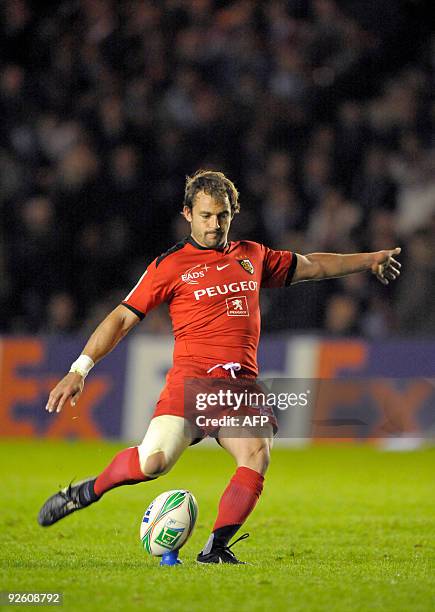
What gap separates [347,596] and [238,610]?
66cm

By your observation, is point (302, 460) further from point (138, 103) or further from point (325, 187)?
point (138, 103)

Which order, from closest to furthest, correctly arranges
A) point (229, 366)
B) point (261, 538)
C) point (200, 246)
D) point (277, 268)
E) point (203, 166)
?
point (229, 366), point (200, 246), point (277, 268), point (261, 538), point (203, 166)

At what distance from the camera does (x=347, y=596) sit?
555 centimetres

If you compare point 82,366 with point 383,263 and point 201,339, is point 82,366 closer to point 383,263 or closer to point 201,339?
point 201,339

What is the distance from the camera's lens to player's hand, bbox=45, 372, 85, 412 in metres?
6.30

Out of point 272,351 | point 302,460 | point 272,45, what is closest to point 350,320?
point 272,351

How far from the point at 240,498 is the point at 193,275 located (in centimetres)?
130

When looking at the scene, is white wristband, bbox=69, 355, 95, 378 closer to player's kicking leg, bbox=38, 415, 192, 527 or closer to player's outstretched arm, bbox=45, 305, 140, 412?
player's outstretched arm, bbox=45, 305, 140, 412

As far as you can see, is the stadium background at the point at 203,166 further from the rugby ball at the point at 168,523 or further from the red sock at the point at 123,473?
the red sock at the point at 123,473

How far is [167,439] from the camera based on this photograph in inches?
255

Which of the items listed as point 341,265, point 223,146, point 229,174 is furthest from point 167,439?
point 223,146

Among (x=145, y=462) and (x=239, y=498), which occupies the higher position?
(x=145, y=462)

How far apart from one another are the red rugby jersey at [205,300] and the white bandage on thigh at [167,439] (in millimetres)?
424

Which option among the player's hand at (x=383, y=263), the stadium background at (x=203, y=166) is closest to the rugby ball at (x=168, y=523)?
the player's hand at (x=383, y=263)
